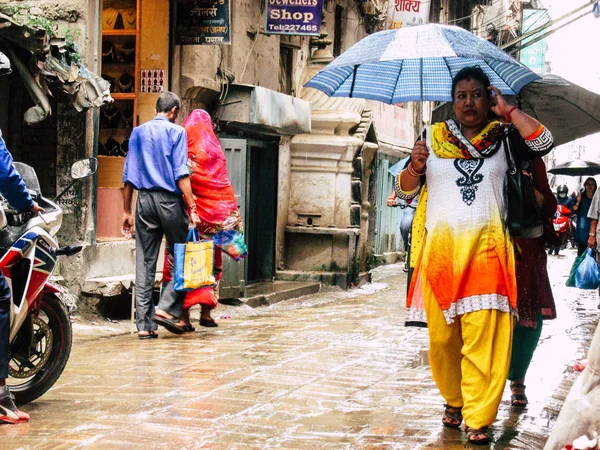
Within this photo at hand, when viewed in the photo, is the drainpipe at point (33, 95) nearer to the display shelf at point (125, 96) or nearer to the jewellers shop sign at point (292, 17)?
the display shelf at point (125, 96)

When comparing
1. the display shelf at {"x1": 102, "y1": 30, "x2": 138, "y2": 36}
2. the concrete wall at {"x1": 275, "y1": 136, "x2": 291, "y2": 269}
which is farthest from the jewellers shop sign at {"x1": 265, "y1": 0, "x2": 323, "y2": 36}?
the display shelf at {"x1": 102, "y1": 30, "x2": 138, "y2": 36}

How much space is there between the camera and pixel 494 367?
588 centimetres

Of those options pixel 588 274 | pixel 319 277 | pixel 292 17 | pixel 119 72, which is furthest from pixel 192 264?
pixel 319 277

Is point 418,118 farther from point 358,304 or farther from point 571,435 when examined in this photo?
point 571,435

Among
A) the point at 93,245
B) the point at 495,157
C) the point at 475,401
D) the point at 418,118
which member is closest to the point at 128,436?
the point at 475,401

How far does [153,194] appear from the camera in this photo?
9.77 meters

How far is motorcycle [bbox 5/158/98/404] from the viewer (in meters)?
6.11

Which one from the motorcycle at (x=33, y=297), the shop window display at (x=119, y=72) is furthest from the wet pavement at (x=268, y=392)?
the shop window display at (x=119, y=72)

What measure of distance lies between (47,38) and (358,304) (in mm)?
5878

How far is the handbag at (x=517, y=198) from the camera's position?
6.05m

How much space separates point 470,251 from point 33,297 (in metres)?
2.34

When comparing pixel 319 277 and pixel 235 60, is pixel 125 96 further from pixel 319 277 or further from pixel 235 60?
pixel 319 277

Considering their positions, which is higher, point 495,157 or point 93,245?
point 495,157

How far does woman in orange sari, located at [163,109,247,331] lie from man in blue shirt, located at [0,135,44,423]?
4359mm
